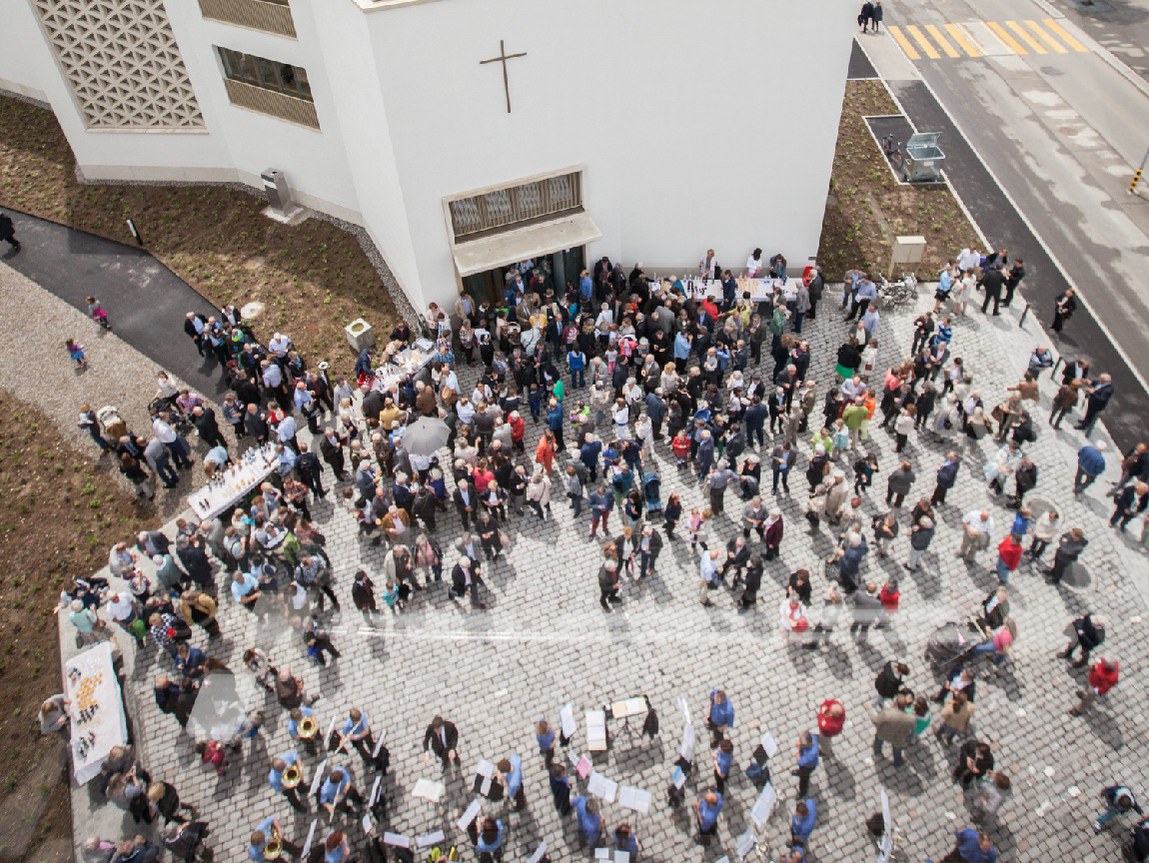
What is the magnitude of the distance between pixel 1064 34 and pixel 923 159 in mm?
14405

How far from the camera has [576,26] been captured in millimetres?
18484

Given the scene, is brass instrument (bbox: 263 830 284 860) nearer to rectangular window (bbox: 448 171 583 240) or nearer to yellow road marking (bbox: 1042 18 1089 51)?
rectangular window (bbox: 448 171 583 240)

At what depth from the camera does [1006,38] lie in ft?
116

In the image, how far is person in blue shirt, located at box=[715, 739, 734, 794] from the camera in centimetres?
1264

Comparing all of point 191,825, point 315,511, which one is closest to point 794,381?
point 315,511

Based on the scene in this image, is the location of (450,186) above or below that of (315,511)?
above

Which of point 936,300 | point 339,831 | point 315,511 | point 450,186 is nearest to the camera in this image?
point 339,831

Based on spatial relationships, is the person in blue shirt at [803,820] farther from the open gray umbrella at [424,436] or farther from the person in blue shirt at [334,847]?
the open gray umbrella at [424,436]

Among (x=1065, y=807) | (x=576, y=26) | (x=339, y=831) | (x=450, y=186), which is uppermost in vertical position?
(x=576, y=26)

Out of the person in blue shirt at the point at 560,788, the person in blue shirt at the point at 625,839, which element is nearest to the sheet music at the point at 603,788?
the person in blue shirt at the point at 560,788

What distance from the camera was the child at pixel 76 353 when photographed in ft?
70.8

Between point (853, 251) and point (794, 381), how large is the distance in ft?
25.7

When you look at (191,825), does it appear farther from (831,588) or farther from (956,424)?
(956,424)

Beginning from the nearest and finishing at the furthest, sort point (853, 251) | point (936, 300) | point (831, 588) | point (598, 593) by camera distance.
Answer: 1. point (831, 588)
2. point (598, 593)
3. point (936, 300)
4. point (853, 251)
